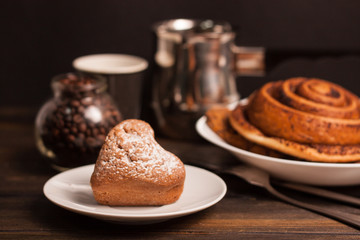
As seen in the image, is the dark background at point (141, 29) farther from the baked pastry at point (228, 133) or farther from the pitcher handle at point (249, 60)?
the baked pastry at point (228, 133)

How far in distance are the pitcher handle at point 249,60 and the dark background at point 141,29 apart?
0.13 m

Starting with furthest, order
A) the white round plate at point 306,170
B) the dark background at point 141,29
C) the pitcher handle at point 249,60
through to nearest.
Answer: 1. the dark background at point 141,29
2. the pitcher handle at point 249,60
3. the white round plate at point 306,170

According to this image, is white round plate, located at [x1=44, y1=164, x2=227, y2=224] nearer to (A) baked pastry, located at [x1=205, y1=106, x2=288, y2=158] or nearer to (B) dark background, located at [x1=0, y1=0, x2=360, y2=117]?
(A) baked pastry, located at [x1=205, y1=106, x2=288, y2=158]

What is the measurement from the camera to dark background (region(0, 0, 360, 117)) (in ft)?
5.38

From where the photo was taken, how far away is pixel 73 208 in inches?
32.3

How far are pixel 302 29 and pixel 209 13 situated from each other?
1.02ft

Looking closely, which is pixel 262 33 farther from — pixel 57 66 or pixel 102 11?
pixel 57 66

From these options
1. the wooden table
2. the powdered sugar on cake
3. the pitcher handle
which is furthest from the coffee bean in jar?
the pitcher handle

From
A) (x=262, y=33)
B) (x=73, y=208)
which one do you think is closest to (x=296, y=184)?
(x=73, y=208)

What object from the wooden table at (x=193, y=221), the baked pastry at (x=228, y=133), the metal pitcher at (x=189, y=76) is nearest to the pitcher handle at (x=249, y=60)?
the metal pitcher at (x=189, y=76)

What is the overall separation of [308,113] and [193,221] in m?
0.34

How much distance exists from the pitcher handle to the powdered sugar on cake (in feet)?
2.05

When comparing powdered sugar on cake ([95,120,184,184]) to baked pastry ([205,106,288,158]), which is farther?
baked pastry ([205,106,288,158])

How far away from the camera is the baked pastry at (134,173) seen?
85 cm
